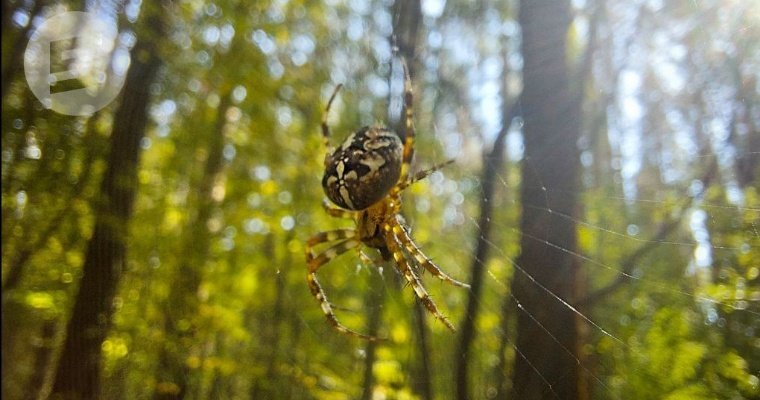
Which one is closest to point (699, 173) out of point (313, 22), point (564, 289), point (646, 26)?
point (646, 26)

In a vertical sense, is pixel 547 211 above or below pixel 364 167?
below
